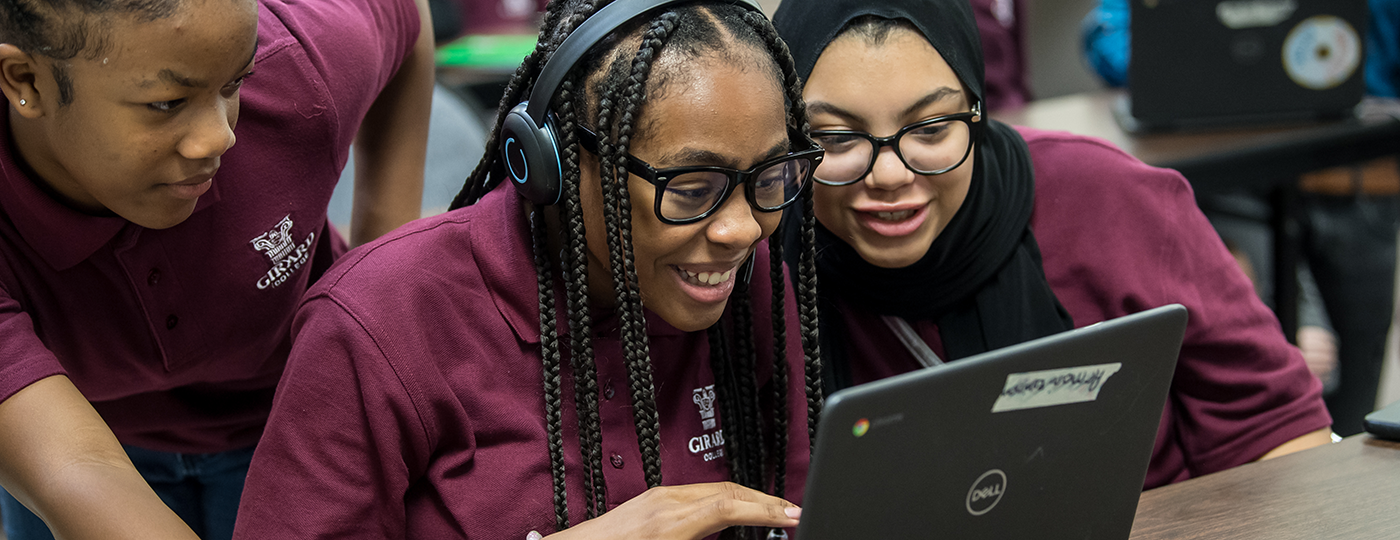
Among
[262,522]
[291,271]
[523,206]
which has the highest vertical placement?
[523,206]

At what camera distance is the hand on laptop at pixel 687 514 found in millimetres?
967

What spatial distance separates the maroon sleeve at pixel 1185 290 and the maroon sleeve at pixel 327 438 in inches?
Result: 34.8

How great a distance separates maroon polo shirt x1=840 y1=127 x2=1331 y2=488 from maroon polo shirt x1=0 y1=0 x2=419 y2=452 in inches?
26.3

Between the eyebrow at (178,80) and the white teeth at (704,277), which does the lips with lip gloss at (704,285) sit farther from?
the eyebrow at (178,80)

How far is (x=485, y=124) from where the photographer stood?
2.55m

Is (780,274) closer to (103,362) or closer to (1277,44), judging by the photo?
(103,362)

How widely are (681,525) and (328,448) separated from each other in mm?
305

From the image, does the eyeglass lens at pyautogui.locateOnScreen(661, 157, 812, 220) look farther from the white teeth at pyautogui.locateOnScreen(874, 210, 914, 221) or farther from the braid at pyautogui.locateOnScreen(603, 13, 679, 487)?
the white teeth at pyautogui.locateOnScreen(874, 210, 914, 221)

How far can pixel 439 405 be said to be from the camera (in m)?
1.04

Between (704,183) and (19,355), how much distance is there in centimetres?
62

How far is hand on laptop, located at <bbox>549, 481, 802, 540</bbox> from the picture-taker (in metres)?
0.97

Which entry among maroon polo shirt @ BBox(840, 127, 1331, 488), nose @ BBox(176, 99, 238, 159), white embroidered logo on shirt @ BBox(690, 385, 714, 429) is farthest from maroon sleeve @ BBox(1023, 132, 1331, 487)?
nose @ BBox(176, 99, 238, 159)

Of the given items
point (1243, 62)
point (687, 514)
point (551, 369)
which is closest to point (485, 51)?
point (1243, 62)

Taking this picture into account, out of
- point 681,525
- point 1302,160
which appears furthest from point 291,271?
point 1302,160
